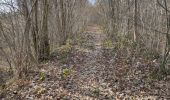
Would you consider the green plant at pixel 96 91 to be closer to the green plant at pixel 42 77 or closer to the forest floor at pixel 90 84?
the forest floor at pixel 90 84

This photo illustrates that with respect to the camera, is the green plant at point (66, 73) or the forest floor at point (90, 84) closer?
the forest floor at point (90, 84)

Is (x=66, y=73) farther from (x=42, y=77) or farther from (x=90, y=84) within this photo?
(x=90, y=84)

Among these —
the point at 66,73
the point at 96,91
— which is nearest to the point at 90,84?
the point at 96,91

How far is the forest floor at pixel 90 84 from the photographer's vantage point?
7.20 metres

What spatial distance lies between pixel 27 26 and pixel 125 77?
12.2 feet

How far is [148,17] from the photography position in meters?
15.8

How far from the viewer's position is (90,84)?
8203 mm

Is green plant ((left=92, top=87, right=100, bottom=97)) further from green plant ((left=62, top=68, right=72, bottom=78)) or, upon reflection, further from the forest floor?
green plant ((left=62, top=68, right=72, bottom=78))

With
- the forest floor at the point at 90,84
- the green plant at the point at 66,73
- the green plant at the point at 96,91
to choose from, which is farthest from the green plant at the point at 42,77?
the green plant at the point at 96,91

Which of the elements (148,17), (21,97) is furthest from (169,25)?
(148,17)


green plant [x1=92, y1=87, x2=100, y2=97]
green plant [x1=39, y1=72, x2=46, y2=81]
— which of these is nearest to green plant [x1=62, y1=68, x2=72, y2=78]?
green plant [x1=39, y1=72, x2=46, y2=81]

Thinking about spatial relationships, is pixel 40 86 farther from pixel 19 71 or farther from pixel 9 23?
pixel 9 23

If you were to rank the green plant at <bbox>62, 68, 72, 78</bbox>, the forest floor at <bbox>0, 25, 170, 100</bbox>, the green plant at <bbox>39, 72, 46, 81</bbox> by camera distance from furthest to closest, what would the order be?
the green plant at <bbox>62, 68, 72, 78</bbox> → the green plant at <bbox>39, 72, 46, 81</bbox> → the forest floor at <bbox>0, 25, 170, 100</bbox>

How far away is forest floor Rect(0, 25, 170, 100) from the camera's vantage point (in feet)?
23.6
